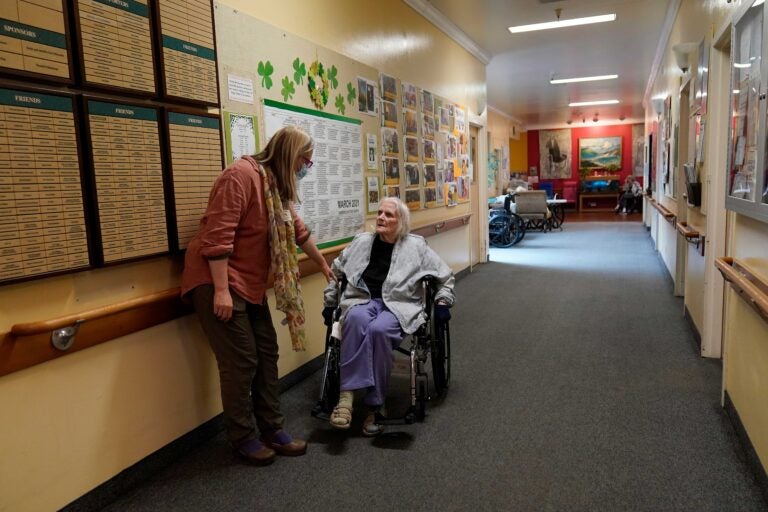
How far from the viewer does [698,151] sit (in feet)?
13.3

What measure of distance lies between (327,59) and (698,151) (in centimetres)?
274

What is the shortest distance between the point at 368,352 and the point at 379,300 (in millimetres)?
380

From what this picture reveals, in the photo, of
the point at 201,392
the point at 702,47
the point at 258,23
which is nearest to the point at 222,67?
the point at 258,23

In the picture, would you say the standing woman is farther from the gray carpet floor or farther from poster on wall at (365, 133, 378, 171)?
poster on wall at (365, 133, 378, 171)

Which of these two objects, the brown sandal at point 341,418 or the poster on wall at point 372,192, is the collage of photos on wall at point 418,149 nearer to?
the poster on wall at point 372,192

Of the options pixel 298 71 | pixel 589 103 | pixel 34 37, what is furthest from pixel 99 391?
pixel 589 103

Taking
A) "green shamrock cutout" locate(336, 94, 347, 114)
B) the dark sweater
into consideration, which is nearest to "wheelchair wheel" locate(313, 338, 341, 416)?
the dark sweater

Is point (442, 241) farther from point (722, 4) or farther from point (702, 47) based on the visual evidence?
point (722, 4)

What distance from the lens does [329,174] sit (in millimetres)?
3572

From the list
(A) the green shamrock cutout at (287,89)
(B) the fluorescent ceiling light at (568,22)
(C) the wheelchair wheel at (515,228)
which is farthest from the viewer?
→ (C) the wheelchair wheel at (515,228)

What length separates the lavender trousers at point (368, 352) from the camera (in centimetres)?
263

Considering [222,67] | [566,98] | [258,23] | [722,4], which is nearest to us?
[222,67]

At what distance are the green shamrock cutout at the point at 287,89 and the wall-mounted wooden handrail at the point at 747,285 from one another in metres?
2.42

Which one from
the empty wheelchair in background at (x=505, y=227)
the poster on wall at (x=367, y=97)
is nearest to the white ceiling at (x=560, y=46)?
the poster on wall at (x=367, y=97)
